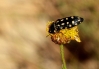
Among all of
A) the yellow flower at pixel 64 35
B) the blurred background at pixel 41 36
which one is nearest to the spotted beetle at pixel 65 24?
the yellow flower at pixel 64 35

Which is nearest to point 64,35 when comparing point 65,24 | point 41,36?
point 65,24

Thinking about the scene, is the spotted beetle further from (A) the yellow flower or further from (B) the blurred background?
(B) the blurred background

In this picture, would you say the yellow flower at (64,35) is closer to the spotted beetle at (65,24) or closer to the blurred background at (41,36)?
the spotted beetle at (65,24)

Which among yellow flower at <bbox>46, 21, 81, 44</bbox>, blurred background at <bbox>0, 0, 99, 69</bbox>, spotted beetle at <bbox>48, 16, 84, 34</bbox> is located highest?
blurred background at <bbox>0, 0, 99, 69</bbox>

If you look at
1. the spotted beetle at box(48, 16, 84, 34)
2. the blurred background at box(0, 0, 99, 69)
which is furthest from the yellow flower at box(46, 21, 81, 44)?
the blurred background at box(0, 0, 99, 69)

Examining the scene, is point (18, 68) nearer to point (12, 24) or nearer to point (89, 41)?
point (12, 24)

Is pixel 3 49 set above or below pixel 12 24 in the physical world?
below

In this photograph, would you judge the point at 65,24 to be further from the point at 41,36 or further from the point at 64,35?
the point at 41,36

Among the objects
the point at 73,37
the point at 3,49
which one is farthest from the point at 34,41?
the point at 73,37
